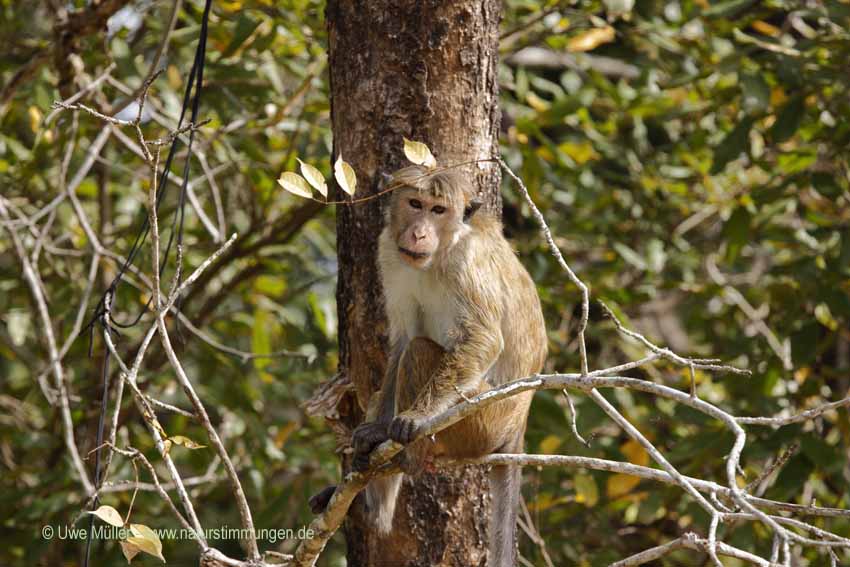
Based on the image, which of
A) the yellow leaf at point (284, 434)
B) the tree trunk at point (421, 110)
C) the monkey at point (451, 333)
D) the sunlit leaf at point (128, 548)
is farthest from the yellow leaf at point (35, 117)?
the sunlit leaf at point (128, 548)

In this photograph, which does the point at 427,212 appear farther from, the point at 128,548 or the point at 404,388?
the point at 128,548

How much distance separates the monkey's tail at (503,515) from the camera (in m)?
4.15

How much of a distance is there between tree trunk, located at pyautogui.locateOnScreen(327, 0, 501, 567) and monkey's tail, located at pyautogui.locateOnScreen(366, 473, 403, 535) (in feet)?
0.12

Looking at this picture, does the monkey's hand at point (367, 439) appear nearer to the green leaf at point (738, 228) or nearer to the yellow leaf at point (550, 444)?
the yellow leaf at point (550, 444)

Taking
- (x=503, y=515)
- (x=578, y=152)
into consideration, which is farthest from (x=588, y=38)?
(x=503, y=515)

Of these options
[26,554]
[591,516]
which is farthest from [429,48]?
[26,554]

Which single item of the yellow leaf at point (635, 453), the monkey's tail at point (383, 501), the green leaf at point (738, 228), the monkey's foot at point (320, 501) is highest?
the green leaf at point (738, 228)

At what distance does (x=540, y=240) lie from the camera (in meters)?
7.16

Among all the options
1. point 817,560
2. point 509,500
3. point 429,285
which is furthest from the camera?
point 817,560

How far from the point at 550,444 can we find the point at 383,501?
1.82m

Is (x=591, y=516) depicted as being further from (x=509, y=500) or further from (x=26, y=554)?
(x=26, y=554)

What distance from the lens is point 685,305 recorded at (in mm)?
7699

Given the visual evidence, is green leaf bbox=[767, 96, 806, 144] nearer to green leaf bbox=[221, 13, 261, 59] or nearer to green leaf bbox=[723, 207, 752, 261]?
green leaf bbox=[723, 207, 752, 261]

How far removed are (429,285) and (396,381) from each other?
1.49ft
